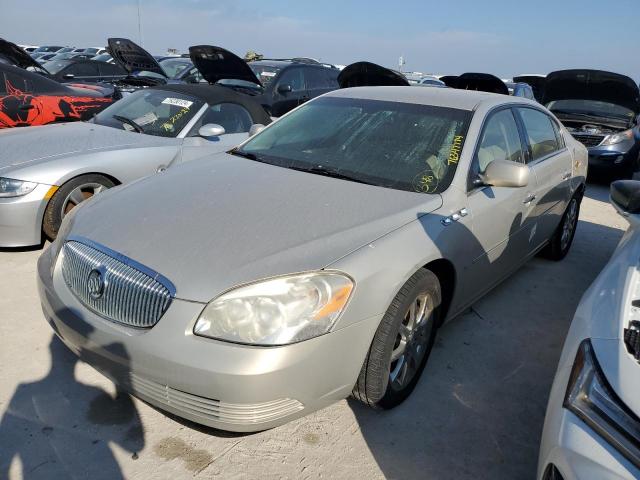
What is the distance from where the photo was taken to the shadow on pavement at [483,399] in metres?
2.30

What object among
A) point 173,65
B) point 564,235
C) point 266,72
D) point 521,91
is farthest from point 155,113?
point 173,65

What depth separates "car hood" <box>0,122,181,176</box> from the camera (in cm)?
399

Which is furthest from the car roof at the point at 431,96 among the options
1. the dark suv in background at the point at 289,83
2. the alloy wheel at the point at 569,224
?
the dark suv in background at the point at 289,83

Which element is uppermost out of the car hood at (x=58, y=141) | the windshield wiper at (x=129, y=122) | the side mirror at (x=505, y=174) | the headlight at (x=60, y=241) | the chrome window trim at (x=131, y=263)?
the side mirror at (x=505, y=174)

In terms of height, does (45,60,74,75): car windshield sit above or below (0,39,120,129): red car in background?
below

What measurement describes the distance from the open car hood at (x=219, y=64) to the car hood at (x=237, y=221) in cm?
568

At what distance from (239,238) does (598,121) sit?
8.32 metres

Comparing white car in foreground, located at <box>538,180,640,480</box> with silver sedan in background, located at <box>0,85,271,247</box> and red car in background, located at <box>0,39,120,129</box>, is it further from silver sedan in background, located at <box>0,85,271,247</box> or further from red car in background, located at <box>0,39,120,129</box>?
red car in background, located at <box>0,39,120,129</box>

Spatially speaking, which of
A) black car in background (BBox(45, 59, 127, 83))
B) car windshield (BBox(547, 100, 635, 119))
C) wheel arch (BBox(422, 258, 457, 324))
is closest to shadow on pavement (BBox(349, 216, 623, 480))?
wheel arch (BBox(422, 258, 457, 324))

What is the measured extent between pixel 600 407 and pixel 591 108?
8932 millimetres

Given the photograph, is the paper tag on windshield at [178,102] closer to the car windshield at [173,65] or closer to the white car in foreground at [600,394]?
the white car in foreground at [600,394]

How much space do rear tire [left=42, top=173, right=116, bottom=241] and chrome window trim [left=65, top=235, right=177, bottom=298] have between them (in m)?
1.80

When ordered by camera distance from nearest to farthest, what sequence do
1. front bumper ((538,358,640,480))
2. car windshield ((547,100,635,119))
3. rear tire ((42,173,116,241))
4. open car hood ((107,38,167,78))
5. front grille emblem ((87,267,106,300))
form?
1. front bumper ((538,358,640,480))
2. front grille emblem ((87,267,106,300))
3. rear tire ((42,173,116,241))
4. car windshield ((547,100,635,119))
5. open car hood ((107,38,167,78))

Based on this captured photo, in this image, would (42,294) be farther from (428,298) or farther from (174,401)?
(428,298)
